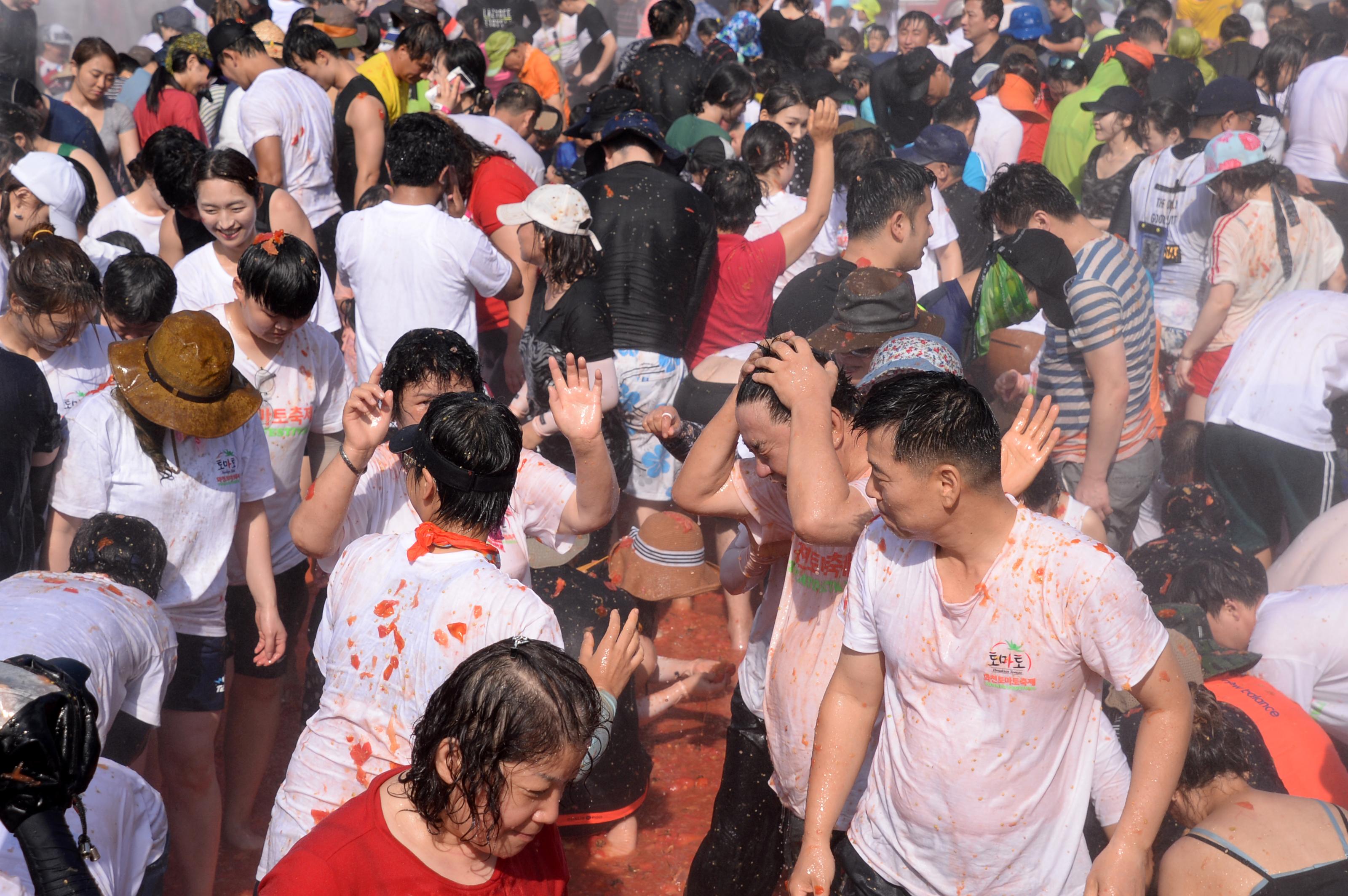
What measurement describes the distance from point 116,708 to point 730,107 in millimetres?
5490

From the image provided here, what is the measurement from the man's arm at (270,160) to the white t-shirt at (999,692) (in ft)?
14.1

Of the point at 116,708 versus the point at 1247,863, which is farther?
the point at 116,708

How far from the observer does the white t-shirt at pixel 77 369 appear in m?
3.46

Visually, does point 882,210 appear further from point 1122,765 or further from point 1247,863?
point 1247,863

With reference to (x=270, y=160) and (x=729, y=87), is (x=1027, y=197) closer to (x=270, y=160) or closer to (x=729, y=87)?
(x=729, y=87)

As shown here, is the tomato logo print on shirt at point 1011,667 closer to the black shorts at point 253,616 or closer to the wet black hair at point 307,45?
the black shorts at point 253,616

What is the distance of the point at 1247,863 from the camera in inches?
86.7

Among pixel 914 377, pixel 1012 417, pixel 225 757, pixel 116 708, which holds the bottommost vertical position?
pixel 225 757

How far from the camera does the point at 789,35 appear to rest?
9734 millimetres

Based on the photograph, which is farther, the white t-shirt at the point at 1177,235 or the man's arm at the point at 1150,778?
the white t-shirt at the point at 1177,235

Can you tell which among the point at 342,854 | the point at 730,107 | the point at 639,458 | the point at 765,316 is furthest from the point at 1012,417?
the point at 342,854

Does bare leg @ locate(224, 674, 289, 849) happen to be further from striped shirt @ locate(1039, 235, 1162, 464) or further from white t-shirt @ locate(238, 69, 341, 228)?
striped shirt @ locate(1039, 235, 1162, 464)

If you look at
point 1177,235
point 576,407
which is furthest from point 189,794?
point 1177,235

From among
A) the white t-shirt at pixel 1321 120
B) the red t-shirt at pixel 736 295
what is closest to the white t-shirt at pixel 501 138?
the red t-shirt at pixel 736 295
